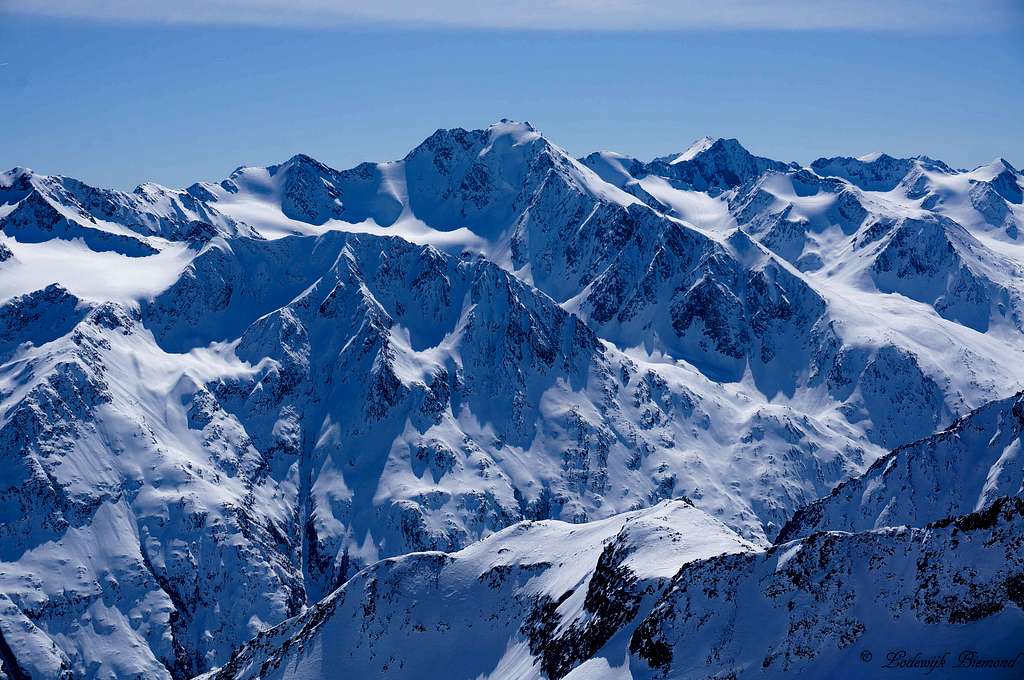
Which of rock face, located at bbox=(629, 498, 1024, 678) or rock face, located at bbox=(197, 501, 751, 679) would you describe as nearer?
rock face, located at bbox=(629, 498, 1024, 678)

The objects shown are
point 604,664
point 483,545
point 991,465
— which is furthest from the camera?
point 991,465

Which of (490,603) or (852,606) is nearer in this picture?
(852,606)

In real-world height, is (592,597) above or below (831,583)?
below

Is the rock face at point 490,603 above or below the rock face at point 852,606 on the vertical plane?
below

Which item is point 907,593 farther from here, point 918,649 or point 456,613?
point 456,613

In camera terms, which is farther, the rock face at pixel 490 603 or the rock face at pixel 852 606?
the rock face at pixel 490 603

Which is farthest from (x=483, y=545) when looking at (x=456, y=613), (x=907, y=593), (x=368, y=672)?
(x=907, y=593)

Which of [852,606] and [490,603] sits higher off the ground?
[852,606]

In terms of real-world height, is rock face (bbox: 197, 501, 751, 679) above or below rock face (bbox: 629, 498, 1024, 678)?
below

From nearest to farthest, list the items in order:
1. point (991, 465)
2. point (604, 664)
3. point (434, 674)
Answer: point (604, 664)
point (434, 674)
point (991, 465)

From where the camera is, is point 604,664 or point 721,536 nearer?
point 604,664

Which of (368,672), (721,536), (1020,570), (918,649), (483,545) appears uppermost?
(1020,570)
